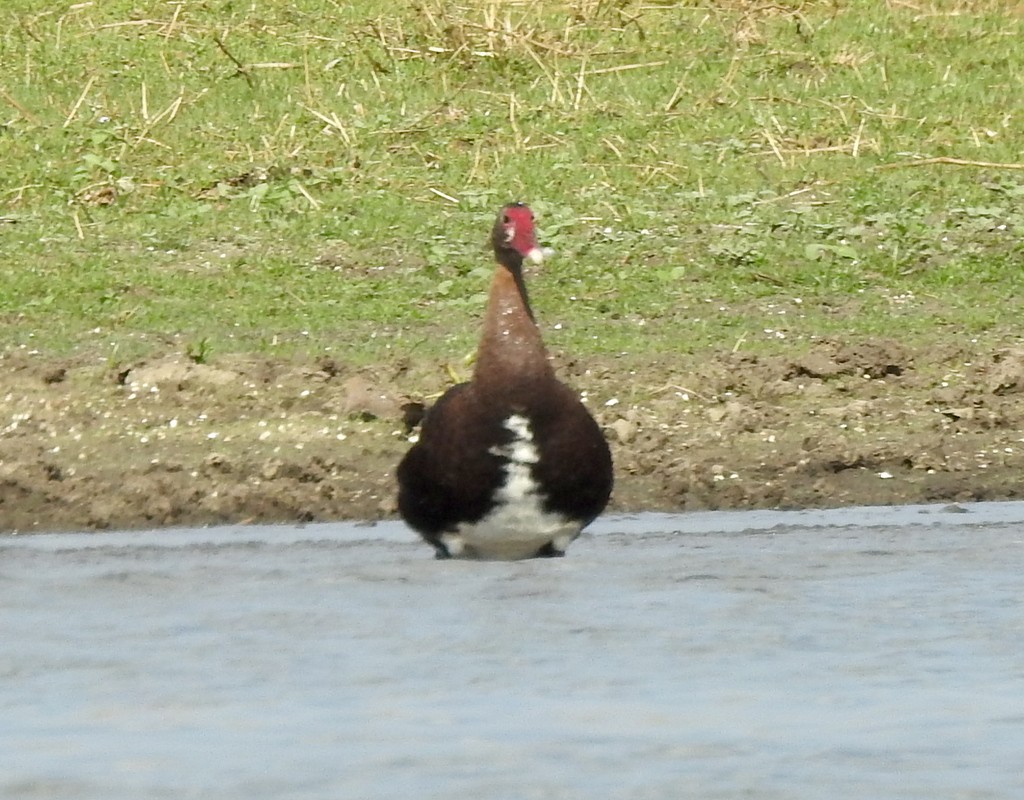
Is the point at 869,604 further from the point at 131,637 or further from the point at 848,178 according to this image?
the point at 848,178

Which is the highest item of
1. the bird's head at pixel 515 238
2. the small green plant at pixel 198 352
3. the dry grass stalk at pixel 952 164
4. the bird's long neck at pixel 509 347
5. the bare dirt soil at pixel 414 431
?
the bird's head at pixel 515 238

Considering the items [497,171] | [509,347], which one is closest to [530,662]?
[509,347]

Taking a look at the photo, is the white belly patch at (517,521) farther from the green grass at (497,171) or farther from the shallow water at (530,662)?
the green grass at (497,171)

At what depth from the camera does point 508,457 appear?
7859 mm

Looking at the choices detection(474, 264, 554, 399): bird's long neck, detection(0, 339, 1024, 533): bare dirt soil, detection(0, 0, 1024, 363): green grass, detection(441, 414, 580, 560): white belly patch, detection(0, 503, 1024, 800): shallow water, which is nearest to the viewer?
detection(0, 503, 1024, 800): shallow water

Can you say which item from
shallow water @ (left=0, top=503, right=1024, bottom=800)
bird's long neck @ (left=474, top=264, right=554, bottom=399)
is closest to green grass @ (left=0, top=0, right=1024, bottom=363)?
shallow water @ (left=0, top=503, right=1024, bottom=800)

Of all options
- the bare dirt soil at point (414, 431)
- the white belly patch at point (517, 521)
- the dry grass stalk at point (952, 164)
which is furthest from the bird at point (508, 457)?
the dry grass stalk at point (952, 164)

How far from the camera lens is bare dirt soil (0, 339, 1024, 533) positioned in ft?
30.6

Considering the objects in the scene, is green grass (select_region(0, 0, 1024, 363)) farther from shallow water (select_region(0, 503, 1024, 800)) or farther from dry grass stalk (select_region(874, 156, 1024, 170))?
shallow water (select_region(0, 503, 1024, 800))

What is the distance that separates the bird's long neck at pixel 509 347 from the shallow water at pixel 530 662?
2.09 feet

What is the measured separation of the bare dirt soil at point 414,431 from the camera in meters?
9.33

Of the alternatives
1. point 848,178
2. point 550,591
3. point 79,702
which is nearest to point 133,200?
point 848,178

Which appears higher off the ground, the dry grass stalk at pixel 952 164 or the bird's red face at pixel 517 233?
the bird's red face at pixel 517 233

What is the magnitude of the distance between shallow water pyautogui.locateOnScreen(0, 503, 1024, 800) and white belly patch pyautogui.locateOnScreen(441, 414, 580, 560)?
0.36ft
